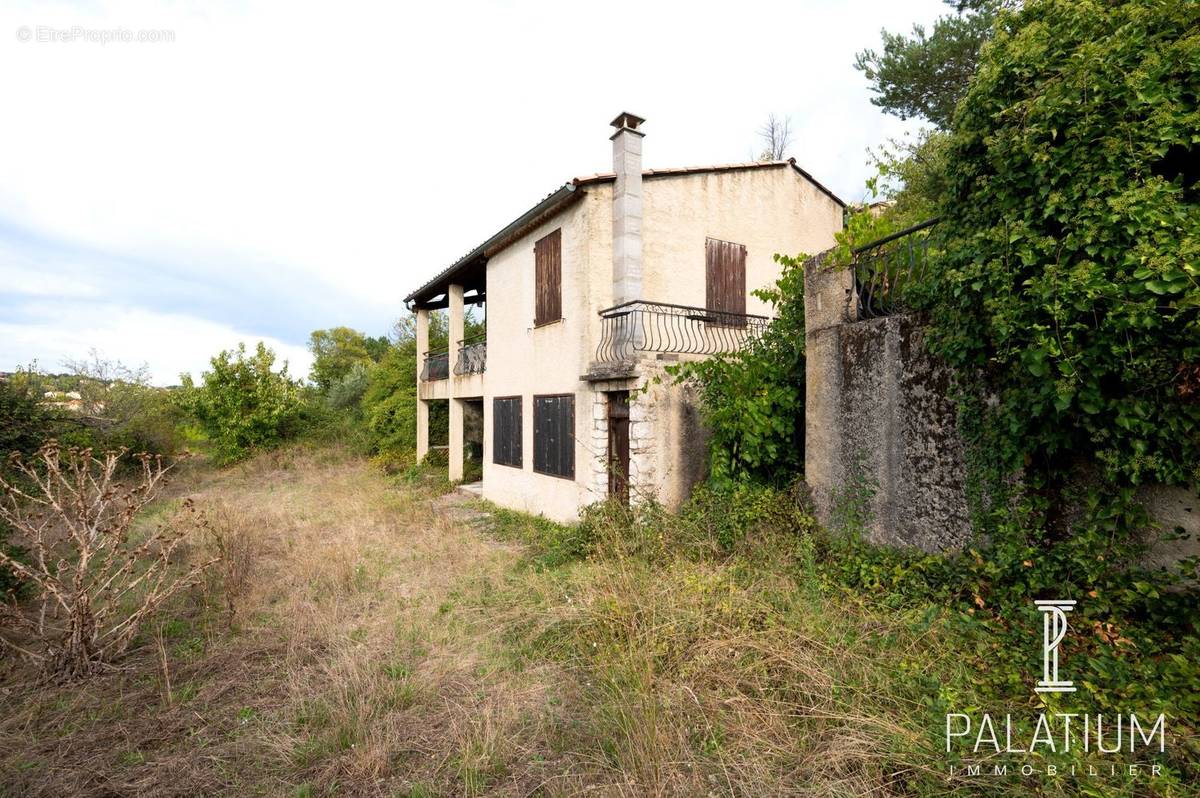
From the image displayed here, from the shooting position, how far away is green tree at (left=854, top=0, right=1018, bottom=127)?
10.5 metres

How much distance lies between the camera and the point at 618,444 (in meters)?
8.62

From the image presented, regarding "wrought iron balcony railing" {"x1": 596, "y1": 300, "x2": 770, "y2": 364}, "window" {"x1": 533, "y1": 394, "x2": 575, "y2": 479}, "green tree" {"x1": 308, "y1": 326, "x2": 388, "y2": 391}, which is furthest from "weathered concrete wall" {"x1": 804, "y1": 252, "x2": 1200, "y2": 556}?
"green tree" {"x1": 308, "y1": 326, "x2": 388, "y2": 391}

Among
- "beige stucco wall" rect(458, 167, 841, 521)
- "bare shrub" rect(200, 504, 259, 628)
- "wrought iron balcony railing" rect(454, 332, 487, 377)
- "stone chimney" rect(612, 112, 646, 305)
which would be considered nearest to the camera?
"bare shrub" rect(200, 504, 259, 628)

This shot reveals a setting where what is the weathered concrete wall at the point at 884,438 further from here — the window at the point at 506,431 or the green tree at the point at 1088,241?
the window at the point at 506,431

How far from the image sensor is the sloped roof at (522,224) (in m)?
9.03

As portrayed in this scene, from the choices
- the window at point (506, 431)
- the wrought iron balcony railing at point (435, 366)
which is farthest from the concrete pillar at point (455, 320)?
the window at point (506, 431)

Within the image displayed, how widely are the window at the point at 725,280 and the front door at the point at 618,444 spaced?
2.65 metres

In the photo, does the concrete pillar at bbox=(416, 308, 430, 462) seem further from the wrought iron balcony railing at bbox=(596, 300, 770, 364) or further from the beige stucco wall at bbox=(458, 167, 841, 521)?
the wrought iron balcony railing at bbox=(596, 300, 770, 364)

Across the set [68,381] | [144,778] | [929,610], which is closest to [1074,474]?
[929,610]

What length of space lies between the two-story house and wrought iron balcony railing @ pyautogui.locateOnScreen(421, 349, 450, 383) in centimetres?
346

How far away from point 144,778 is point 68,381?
18.8 metres

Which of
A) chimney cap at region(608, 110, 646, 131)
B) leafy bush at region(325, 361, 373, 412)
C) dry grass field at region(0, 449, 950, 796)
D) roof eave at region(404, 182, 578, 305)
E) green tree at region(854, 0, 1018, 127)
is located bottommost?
dry grass field at region(0, 449, 950, 796)

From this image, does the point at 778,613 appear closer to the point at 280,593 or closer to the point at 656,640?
the point at 656,640

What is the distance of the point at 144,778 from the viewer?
3.13 meters
